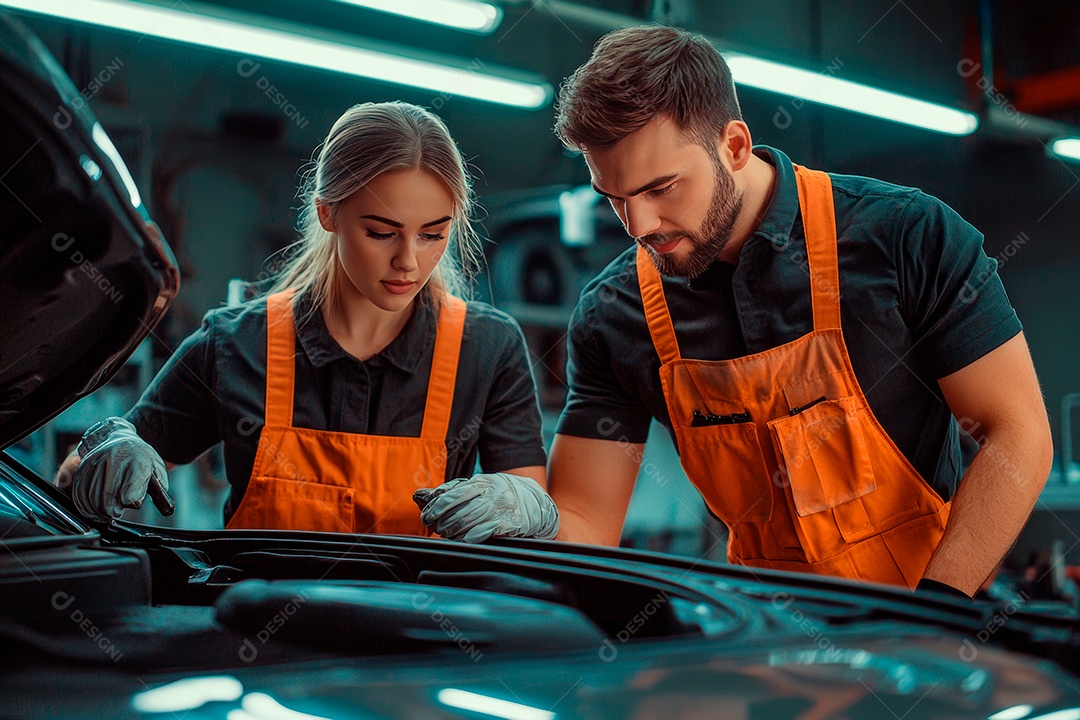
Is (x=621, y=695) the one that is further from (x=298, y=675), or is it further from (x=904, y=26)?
(x=904, y=26)

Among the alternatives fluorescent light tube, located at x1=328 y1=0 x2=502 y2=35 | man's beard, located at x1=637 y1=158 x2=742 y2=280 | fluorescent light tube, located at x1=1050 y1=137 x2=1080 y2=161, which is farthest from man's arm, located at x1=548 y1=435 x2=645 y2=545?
fluorescent light tube, located at x1=1050 y1=137 x2=1080 y2=161

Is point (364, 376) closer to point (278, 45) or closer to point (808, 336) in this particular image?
point (808, 336)

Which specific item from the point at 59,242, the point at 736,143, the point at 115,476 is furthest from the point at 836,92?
the point at 59,242

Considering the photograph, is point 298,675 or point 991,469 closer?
point 298,675

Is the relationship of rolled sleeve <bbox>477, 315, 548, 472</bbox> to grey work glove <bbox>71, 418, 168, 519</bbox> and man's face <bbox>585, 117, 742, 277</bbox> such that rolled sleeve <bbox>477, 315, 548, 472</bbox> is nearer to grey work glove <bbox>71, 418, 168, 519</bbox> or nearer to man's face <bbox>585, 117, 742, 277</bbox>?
man's face <bbox>585, 117, 742, 277</bbox>

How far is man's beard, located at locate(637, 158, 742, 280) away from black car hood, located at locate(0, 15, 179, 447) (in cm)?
72

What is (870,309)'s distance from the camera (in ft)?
4.32

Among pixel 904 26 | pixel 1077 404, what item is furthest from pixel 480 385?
pixel 1077 404

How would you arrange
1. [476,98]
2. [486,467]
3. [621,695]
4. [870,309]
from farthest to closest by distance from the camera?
1. [476,98]
2. [486,467]
3. [870,309]
4. [621,695]

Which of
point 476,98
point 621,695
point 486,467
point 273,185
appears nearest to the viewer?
point 621,695

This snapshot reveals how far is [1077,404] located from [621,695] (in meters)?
4.55

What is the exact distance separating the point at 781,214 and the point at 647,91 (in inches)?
11.4

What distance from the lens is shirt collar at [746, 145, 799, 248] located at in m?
1.37

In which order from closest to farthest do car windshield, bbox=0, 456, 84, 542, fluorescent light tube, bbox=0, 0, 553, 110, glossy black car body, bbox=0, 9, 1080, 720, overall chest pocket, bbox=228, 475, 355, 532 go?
glossy black car body, bbox=0, 9, 1080, 720
car windshield, bbox=0, 456, 84, 542
overall chest pocket, bbox=228, 475, 355, 532
fluorescent light tube, bbox=0, 0, 553, 110
